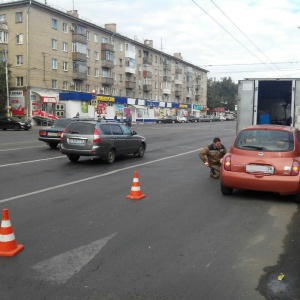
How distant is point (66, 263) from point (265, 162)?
456 cm

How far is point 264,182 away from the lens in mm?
7434

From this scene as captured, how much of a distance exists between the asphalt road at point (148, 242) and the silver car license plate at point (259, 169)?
609 millimetres

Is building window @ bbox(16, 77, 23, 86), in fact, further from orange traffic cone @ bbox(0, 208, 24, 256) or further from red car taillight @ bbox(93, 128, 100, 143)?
orange traffic cone @ bbox(0, 208, 24, 256)

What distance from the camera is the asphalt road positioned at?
3.82 meters

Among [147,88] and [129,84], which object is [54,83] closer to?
[129,84]

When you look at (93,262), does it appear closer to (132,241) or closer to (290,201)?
(132,241)

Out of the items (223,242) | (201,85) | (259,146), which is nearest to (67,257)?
(223,242)

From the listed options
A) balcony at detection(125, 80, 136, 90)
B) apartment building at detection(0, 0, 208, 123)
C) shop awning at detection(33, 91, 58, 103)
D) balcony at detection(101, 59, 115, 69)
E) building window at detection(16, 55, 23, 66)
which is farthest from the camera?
balcony at detection(125, 80, 136, 90)

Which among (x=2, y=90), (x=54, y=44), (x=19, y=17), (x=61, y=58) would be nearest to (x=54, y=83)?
(x=61, y=58)

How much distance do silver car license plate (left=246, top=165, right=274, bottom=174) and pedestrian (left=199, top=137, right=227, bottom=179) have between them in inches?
107

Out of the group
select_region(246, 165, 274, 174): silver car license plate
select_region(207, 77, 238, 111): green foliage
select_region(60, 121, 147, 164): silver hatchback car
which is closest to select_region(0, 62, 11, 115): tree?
select_region(60, 121, 147, 164): silver hatchback car

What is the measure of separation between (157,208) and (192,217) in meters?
0.80

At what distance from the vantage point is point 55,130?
18.2 meters

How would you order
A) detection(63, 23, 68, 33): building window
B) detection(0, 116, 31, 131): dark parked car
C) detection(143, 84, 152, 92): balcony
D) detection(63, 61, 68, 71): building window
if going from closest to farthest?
detection(0, 116, 31, 131): dark parked car → detection(63, 23, 68, 33): building window → detection(63, 61, 68, 71): building window → detection(143, 84, 152, 92): balcony
